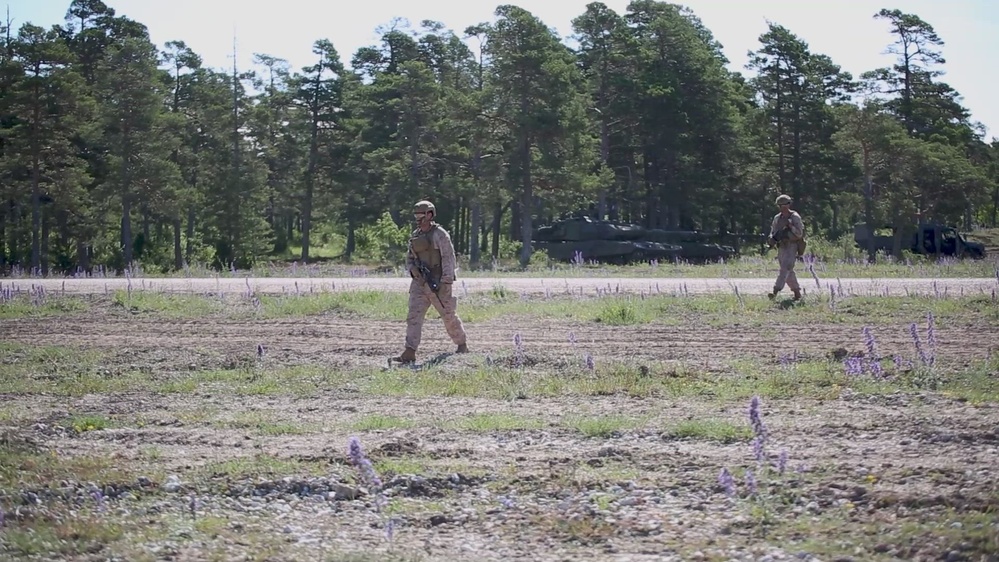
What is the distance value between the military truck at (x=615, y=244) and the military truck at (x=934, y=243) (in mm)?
7142

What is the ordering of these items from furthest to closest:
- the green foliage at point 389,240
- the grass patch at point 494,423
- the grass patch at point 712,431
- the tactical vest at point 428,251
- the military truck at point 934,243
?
the green foliage at point 389,240 → the military truck at point 934,243 → the tactical vest at point 428,251 → the grass patch at point 494,423 → the grass patch at point 712,431

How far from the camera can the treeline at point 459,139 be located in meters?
43.8

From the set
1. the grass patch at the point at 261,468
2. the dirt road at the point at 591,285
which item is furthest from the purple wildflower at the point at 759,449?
the dirt road at the point at 591,285

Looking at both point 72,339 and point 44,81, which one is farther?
point 44,81

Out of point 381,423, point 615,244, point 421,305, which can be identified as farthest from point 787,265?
point 615,244

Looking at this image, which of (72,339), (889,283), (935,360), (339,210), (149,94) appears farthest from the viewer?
(339,210)

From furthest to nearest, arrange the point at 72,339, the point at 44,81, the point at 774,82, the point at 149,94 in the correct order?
the point at 774,82 → the point at 149,94 → the point at 44,81 → the point at 72,339

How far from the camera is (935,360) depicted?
11742 mm

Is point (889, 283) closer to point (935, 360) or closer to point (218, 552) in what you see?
point (935, 360)

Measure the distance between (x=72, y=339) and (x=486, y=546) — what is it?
12.3 meters

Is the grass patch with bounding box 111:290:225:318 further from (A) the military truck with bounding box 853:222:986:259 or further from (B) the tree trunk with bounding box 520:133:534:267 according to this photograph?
(A) the military truck with bounding box 853:222:986:259

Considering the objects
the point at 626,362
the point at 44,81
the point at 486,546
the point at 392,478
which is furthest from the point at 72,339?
the point at 44,81

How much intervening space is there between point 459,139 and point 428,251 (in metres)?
35.4

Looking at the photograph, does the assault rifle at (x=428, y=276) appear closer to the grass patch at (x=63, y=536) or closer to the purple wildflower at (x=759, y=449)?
the purple wildflower at (x=759, y=449)
